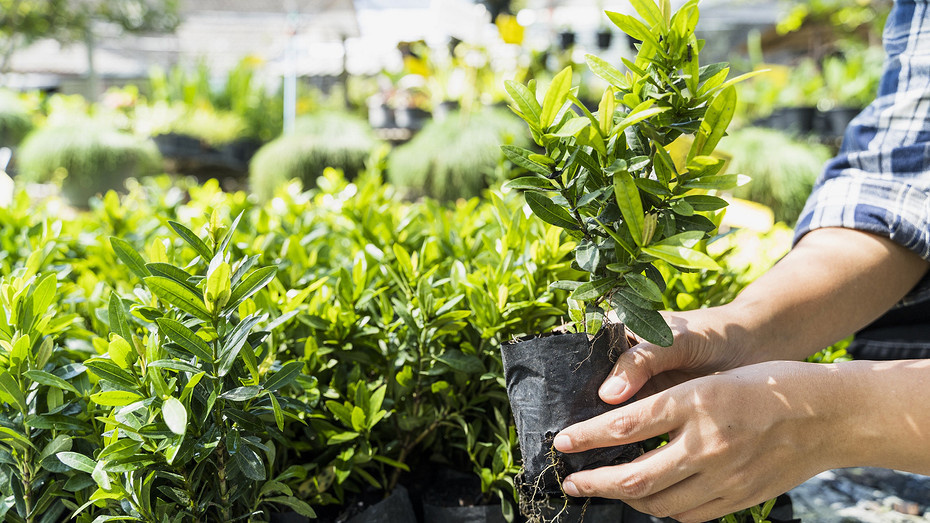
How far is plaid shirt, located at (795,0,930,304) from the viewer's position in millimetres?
1063

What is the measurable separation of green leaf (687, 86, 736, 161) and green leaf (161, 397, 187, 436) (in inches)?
22.6

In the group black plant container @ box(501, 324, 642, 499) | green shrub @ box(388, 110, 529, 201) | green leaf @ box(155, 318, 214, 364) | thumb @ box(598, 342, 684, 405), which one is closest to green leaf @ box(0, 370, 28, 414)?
green leaf @ box(155, 318, 214, 364)

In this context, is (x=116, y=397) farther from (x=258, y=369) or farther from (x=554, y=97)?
(x=554, y=97)

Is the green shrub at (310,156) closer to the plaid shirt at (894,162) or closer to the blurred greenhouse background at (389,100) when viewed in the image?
the blurred greenhouse background at (389,100)

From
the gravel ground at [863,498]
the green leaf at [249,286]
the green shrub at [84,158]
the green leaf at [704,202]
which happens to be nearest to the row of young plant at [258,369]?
the green leaf at [249,286]

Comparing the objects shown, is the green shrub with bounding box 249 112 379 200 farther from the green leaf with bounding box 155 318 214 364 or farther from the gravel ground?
the green leaf with bounding box 155 318 214 364

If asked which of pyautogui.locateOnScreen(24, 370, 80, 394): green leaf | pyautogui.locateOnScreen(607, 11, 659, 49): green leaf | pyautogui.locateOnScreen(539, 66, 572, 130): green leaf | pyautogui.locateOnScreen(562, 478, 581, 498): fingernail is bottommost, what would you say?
pyautogui.locateOnScreen(562, 478, 581, 498): fingernail

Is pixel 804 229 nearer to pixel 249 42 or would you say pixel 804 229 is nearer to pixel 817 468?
pixel 817 468

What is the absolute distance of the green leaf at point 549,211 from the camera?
0.69 metres

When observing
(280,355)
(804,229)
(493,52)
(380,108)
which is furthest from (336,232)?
(380,108)

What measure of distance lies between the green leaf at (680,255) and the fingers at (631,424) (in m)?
0.15

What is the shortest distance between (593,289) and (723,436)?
0.64ft

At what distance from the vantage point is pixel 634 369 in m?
0.72

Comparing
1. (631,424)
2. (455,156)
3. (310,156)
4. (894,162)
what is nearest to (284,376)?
(631,424)
